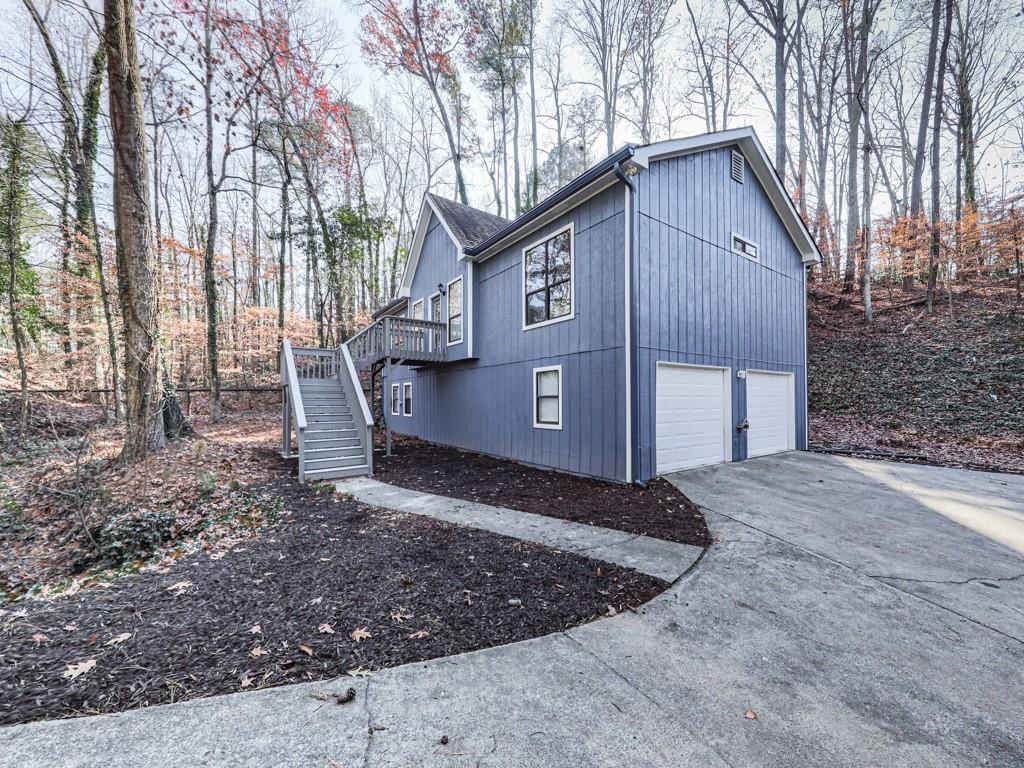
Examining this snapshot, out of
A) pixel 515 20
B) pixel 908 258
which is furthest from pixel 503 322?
Answer: pixel 908 258

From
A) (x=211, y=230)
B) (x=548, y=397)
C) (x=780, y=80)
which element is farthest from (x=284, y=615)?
(x=780, y=80)

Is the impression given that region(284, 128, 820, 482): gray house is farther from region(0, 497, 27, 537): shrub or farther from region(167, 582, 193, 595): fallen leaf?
region(167, 582, 193, 595): fallen leaf

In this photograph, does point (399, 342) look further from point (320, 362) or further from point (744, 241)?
point (744, 241)

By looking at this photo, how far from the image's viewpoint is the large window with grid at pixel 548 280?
7.64 m

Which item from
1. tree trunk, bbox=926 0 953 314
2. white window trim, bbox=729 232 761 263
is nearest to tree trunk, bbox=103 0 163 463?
white window trim, bbox=729 232 761 263

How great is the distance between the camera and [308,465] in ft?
23.2

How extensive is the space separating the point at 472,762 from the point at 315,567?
7.85ft

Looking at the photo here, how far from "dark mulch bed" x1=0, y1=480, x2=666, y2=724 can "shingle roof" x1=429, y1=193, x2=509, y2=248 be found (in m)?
8.42

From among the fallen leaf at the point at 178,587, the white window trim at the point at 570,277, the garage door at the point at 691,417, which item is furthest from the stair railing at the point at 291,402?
the garage door at the point at 691,417

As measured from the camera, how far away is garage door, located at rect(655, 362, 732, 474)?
6.95m

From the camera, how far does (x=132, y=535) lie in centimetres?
416

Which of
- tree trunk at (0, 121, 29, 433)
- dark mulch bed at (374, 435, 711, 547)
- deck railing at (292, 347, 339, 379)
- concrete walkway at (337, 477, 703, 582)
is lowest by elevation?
dark mulch bed at (374, 435, 711, 547)

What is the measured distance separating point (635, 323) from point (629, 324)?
0.38 feet

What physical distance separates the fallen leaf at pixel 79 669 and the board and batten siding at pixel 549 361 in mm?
5706
